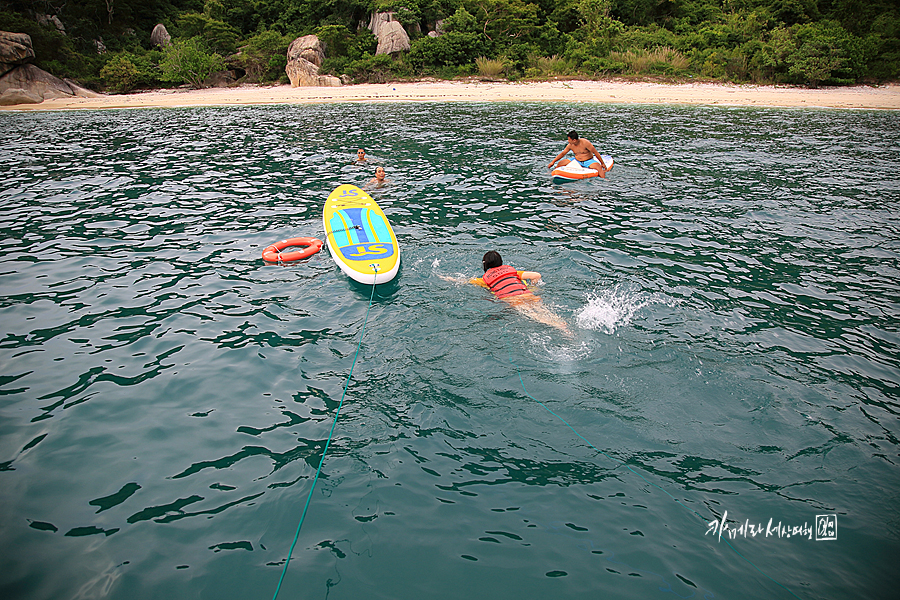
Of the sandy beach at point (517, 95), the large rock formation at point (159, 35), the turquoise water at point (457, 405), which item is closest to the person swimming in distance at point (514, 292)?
the turquoise water at point (457, 405)

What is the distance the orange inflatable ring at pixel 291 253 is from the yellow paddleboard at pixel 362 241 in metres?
0.28

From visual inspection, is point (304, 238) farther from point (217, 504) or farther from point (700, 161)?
point (700, 161)

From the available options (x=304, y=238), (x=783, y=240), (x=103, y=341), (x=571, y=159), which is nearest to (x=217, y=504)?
(x=103, y=341)

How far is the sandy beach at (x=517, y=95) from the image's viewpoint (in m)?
26.1

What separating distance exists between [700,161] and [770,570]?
14.6 m

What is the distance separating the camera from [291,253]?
8.58m

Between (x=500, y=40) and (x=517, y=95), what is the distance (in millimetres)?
9804

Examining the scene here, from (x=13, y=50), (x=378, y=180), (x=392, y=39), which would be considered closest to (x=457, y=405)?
(x=378, y=180)

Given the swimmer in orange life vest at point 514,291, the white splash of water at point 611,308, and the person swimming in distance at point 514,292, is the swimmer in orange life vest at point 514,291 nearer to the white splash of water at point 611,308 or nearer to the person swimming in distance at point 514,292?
the person swimming in distance at point 514,292

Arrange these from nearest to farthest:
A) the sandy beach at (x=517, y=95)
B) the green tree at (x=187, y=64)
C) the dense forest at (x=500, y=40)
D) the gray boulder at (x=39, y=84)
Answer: the sandy beach at (x=517, y=95)
the dense forest at (x=500, y=40)
the gray boulder at (x=39, y=84)
the green tree at (x=187, y=64)

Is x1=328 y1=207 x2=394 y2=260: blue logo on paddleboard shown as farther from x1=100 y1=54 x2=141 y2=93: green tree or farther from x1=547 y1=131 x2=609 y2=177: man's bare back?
x1=100 y1=54 x2=141 y2=93: green tree

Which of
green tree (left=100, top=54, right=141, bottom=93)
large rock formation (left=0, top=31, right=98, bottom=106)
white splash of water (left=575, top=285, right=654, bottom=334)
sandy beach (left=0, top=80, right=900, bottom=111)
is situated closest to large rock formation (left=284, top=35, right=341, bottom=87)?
sandy beach (left=0, top=80, right=900, bottom=111)

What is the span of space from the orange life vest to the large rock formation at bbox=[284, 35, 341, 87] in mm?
32248

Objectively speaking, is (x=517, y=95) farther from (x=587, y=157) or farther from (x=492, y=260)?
(x=492, y=260)
